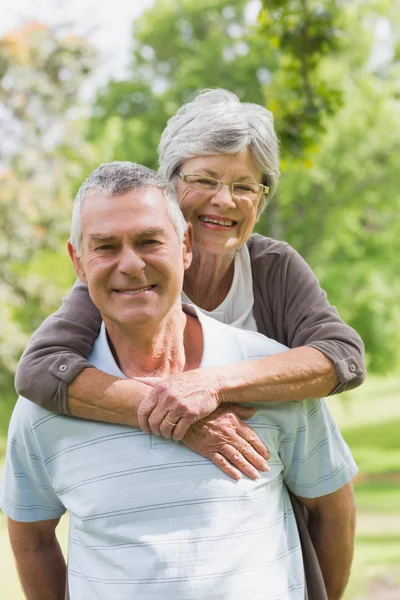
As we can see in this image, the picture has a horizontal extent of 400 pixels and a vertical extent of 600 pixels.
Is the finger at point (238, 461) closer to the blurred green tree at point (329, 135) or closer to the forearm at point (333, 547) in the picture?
the forearm at point (333, 547)

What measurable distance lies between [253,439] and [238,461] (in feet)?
0.25

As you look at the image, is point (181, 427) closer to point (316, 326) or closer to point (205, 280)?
point (316, 326)

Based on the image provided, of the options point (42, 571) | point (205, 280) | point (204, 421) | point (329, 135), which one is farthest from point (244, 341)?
point (329, 135)

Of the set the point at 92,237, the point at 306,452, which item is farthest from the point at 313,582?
the point at 92,237

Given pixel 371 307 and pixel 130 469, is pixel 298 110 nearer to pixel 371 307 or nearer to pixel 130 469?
pixel 130 469

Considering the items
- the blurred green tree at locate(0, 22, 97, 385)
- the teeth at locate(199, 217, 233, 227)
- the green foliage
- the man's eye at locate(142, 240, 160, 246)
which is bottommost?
the man's eye at locate(142, 240, 160, 246)

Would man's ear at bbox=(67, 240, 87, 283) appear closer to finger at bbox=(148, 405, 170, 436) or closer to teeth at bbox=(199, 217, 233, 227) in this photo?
finger at bbox=(148, 405, 170, 436)

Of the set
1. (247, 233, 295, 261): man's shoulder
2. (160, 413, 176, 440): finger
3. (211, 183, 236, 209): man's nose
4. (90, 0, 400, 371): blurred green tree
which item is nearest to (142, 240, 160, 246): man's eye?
(160, 413, 176, 440): finger

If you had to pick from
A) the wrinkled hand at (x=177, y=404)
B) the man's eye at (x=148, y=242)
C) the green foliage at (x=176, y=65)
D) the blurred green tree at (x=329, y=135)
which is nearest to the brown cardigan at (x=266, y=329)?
the wrinkled hand at (x=177, y=404)

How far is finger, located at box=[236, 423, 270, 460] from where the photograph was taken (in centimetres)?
201

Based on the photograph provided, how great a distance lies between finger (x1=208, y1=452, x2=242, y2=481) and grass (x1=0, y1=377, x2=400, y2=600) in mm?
8332

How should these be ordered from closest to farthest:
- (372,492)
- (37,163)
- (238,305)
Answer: (238,305), (37,163), (372,492)

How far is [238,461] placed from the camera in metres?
1.96

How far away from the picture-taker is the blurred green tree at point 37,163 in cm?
1509
